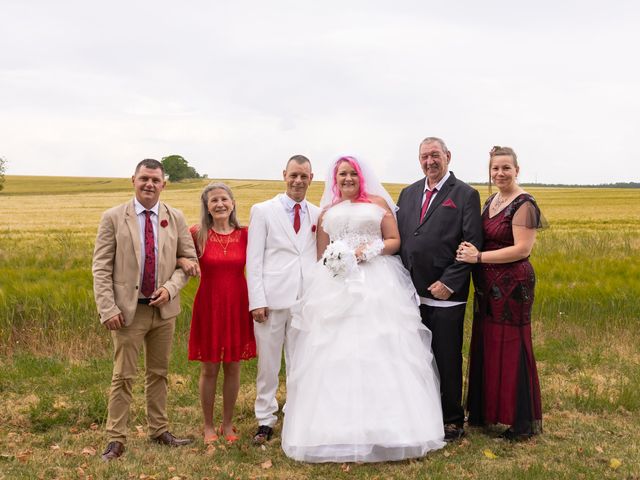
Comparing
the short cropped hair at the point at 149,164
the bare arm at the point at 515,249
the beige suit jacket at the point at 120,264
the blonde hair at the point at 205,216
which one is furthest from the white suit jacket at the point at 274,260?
the bare arm at the point at 515,249

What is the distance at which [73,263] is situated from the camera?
45.5 feet

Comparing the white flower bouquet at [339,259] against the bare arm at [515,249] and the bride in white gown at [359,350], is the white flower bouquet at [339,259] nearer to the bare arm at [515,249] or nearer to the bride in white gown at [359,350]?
the bride in white gown at [359,350]

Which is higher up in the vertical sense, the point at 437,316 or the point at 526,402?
the point at 437,316

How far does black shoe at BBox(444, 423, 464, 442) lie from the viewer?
5.86 m

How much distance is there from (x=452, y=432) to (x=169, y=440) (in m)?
2.64

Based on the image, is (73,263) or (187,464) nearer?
(187,464)

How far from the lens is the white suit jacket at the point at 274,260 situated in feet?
19.2

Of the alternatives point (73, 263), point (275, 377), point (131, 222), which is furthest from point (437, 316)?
point (73, 263)

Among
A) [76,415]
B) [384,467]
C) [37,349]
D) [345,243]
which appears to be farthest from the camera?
[37,349]

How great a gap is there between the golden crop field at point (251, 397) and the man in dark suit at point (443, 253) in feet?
2.31

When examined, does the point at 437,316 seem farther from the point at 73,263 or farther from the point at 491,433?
the point at 73,263

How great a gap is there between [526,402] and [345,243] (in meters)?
2.24

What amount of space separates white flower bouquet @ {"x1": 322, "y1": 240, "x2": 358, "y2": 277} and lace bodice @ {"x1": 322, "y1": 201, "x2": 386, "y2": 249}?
224 millimetres

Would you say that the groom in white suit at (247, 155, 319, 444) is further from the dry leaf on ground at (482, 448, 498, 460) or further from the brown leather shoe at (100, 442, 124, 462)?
the dry leaf on ground at (482, 448, 498, 460)
